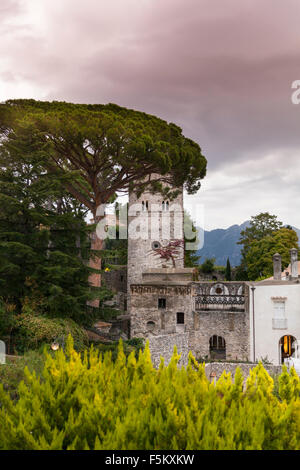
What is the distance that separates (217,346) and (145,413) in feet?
68.4

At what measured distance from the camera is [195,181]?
26156mm

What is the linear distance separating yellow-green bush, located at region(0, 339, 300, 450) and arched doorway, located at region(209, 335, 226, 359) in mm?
18605

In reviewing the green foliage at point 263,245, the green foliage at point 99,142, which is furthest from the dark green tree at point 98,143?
the green foliage at point 263,245

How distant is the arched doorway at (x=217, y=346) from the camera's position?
24203 millimetres

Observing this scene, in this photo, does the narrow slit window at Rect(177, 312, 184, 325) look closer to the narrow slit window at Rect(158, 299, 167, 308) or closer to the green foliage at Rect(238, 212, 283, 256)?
the narrow slit window at Rect(158, 299, 167, 308)

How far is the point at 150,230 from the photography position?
33.3 meters

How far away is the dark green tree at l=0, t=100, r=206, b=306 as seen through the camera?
2033 centimetres

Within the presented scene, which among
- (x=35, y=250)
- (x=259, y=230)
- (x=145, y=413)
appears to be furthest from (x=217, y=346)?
(x=259, y=230)

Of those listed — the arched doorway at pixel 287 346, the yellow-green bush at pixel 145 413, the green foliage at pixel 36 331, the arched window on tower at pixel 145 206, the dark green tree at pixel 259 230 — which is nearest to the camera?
the yellow-green bush at pixel 145 413

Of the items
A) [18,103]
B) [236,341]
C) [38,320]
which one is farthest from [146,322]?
[18,103]

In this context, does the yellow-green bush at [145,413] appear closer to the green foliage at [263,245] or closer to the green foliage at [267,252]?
the green foliage at [263,245]

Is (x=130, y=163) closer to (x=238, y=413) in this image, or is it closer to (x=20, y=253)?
(x=20, y=253)

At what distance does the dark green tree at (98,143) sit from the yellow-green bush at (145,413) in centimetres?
1258

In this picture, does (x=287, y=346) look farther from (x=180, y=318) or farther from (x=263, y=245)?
(x=263, y=245)
